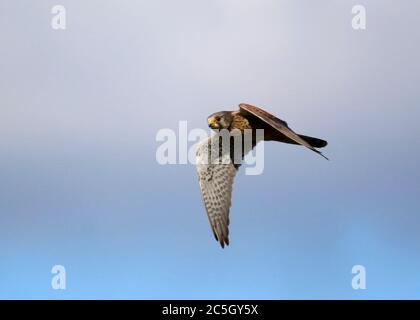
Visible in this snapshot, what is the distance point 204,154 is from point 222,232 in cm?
104

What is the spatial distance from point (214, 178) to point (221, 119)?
2.90 ft

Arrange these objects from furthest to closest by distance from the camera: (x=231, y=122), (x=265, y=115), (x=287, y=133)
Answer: (x=231, y=122) < (x=265, y=115) < (x=287, y=133)

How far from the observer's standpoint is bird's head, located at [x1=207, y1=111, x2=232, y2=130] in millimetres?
8180

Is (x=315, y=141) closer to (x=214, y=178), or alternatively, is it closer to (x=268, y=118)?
(x=268, y=118)

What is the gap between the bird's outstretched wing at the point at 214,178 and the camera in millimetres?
8547

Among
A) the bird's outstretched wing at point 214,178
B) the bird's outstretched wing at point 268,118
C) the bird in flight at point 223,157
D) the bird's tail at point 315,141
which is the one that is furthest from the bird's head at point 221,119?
the bird's tail at point 315,141

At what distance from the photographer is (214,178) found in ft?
28.6

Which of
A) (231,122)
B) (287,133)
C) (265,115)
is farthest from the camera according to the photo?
(231,122)

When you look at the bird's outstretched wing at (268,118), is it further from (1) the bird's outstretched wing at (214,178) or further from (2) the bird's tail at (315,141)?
(1) the bird's outstretched wing at (214,178)

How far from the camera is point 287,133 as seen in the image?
713 centimetres

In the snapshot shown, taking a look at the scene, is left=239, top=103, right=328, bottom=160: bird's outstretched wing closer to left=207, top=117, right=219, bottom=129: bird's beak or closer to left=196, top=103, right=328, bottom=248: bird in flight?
left=196, top=103, right=328, bottom=248: bird in flight

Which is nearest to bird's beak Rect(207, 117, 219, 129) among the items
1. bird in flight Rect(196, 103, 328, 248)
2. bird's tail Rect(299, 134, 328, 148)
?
bird in flight Rect(196, 103, 328, 248)
